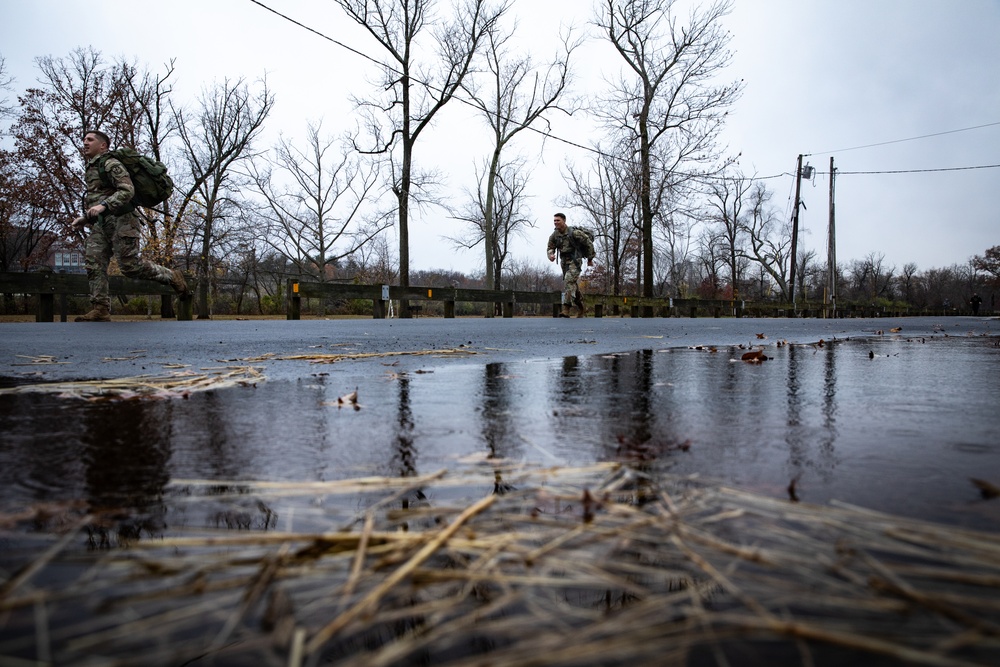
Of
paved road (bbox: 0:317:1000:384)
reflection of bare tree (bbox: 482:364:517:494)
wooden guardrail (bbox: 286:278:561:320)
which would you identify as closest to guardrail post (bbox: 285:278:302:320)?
wooden guardrail (bbox: 286:278:561:320)

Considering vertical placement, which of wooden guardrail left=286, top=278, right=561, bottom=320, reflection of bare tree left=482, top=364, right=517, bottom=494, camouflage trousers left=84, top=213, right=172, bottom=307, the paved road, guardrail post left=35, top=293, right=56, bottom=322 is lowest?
reflection of bare tree left=482, top=364, right=517, bottom=494

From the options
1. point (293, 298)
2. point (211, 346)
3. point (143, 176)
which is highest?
point (143, 176)

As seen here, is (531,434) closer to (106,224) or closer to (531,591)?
(531,591)

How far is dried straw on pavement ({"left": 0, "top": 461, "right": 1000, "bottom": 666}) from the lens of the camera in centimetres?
74

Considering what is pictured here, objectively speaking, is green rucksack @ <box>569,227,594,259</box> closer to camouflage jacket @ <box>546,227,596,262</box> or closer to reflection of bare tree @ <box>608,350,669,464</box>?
camouflage jacket @ <box>546,227,596,262</box>

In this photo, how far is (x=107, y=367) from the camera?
155 inches

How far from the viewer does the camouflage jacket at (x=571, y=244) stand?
14.9 m

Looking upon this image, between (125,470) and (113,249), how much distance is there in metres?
8.79

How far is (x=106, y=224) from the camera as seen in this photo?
28.5ft

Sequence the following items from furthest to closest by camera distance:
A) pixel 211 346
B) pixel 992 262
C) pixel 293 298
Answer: pixel 992 262, pixel 293 298, pixel 211 346

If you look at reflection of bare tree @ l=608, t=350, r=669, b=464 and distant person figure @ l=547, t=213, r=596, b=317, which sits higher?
distant person figure @ l=547, t=213, r=596, b=317

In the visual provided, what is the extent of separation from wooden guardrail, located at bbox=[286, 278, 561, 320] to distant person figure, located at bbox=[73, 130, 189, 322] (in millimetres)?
4359

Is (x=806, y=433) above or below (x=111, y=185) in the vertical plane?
below

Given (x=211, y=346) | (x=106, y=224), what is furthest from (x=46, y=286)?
(x=211, y=346)
